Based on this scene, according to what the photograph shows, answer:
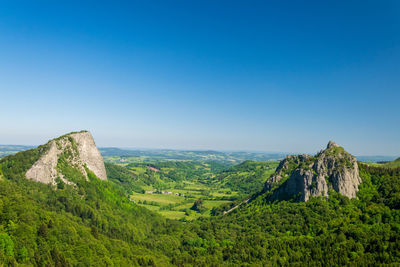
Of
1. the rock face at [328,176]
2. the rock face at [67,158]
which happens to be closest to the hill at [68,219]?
the rock face at [67,158]

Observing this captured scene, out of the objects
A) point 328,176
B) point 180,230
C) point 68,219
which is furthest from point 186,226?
point 328,176

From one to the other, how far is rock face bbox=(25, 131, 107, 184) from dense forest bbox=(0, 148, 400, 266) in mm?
6021

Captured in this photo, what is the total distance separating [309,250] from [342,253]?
1473 cm

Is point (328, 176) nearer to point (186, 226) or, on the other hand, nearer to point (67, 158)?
point (186, 226)

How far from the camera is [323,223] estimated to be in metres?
130

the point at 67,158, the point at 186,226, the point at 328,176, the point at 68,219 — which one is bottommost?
the point at 186,226

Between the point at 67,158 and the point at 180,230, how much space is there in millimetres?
89661

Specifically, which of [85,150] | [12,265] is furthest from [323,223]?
[85,150]

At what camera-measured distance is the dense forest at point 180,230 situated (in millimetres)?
73812

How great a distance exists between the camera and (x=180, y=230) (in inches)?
6275

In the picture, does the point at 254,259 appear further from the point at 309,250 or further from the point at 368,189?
the point at 368,189

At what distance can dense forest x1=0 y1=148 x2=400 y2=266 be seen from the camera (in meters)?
73.8

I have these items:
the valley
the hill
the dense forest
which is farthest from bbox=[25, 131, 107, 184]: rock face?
the dense forest

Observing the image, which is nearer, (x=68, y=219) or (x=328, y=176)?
(x=68, y=219)
